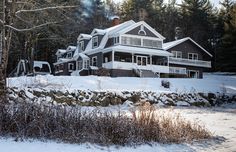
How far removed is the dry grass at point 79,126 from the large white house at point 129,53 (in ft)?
95.0

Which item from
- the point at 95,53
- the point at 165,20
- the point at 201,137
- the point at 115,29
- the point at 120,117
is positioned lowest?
the point at 201,137

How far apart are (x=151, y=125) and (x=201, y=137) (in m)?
1.64

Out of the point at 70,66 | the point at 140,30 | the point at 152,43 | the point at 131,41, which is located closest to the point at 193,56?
the point at 152,43

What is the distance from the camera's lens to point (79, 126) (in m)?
8.52

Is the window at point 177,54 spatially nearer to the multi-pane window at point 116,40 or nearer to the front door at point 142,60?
the front door at point 142,60

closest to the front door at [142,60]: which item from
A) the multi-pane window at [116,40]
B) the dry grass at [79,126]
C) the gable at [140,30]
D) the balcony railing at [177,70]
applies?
the gable at [140,30]

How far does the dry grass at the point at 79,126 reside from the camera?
8219mm

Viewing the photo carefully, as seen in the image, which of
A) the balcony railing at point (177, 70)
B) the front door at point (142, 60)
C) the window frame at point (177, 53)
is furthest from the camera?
the window frame at point (177, 53)

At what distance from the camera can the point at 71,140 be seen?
26.8 ft

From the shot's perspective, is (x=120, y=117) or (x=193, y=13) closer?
(x=120, y=117)

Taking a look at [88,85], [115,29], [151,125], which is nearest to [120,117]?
[151,125]

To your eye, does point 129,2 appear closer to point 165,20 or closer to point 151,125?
point 165,20

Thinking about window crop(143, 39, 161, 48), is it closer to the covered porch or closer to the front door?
the covered porch

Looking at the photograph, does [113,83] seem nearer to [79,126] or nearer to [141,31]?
[79,126]
